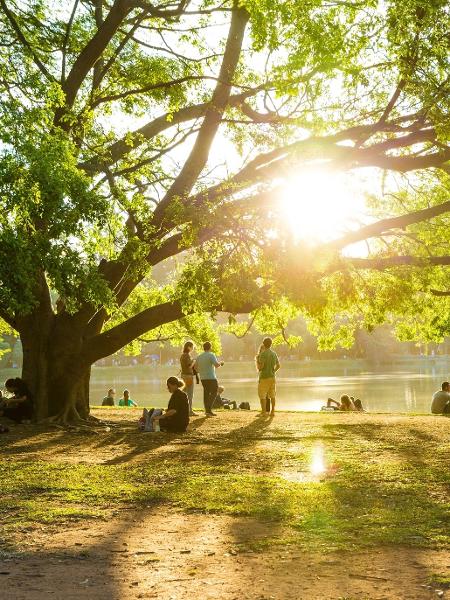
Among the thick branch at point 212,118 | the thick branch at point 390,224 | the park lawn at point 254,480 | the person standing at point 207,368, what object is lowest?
the park lawn at point 254,480

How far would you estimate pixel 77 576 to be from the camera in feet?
17.2

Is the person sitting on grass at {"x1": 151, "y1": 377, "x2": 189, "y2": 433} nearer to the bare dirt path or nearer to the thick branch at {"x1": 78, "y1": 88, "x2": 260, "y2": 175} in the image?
the thick branch at {"x1": 78, "y1": 88, "x2": 260, "y2": 175}

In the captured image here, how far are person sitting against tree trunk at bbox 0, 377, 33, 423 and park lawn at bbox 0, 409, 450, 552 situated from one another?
926 millimetres

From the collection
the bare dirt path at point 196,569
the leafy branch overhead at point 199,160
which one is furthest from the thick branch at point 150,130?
the bare dirt path at point 196,569

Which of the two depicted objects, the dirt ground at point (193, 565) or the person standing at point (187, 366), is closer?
the dirt ground at point (193, 565)

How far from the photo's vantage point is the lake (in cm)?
4044

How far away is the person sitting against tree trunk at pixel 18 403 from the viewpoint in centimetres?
1567

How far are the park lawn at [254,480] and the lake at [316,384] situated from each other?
22647mm

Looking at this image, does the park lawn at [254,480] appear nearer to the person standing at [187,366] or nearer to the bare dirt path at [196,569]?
the bare dirt path at [196,569]

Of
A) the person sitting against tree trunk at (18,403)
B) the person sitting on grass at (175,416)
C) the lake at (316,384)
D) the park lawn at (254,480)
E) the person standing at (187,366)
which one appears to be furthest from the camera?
the lake at (316,384)

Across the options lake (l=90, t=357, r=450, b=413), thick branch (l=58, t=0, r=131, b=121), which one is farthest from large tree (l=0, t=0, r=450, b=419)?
lake (l=90, t=357, r=450, b=413)

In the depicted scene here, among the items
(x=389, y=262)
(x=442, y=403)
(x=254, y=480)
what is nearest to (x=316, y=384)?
(x=442, y=403)

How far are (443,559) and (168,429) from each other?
905 cm

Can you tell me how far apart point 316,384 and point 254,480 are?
4646cm
